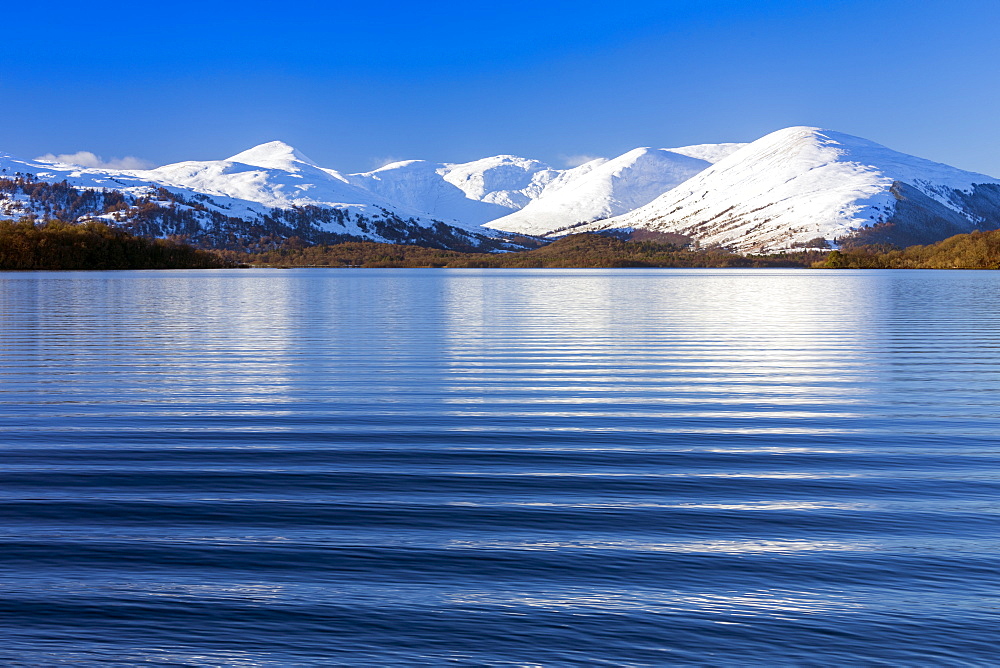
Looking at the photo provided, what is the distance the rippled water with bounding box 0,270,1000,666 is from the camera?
8344 millimetres

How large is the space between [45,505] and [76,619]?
4.73 m

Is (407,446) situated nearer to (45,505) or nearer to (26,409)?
(45,505)

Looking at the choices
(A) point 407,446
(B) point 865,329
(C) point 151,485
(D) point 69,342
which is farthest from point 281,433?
(B) point 865,329

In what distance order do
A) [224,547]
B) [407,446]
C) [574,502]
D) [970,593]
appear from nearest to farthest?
[970,593]
[224,547]
[574,502]
[407,446]

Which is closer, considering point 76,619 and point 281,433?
point 76,619

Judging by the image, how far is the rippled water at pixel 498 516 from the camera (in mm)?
8344

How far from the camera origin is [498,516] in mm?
12320

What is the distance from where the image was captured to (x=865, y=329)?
48.0 meters

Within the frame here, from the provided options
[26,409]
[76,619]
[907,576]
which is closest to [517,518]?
[907,576]

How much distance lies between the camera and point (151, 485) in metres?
14.1

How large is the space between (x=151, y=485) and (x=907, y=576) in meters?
10.3

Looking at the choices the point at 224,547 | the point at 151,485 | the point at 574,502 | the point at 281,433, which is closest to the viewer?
the point at 224,547

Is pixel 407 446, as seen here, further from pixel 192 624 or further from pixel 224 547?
pixel 192 624

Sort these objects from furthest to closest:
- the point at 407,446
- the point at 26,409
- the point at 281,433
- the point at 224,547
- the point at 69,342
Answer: the point at 69,342
the point at 26,409
the point at 281,433
the point at 407,446
the point at 224,547
